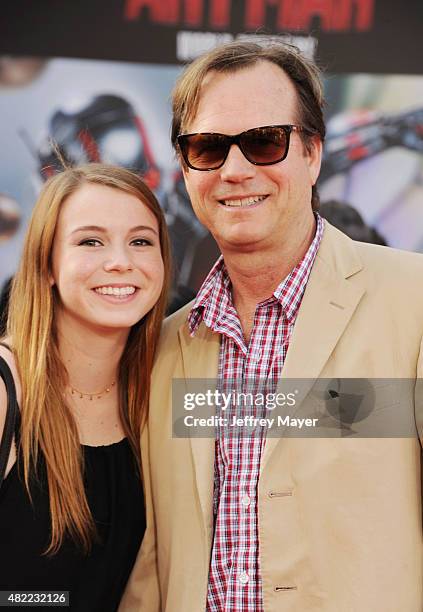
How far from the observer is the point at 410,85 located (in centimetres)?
473

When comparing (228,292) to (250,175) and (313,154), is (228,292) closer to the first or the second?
(250,175)

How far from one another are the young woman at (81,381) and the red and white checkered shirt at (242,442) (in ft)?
0.94

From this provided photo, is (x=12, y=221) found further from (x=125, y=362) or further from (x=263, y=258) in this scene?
(x=263, y=258)

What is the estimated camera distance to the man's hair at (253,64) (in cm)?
275

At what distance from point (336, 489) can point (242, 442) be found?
0.32 m

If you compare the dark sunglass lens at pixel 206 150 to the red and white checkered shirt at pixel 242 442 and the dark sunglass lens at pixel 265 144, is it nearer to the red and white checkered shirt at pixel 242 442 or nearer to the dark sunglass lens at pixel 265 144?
the dark sunglass lens at pixel 265 144

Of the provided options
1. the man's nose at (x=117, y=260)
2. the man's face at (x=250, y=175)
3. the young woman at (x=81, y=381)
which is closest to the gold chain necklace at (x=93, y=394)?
Result: the young woman at (x=81, y=381)

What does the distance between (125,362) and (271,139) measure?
913 millimetres

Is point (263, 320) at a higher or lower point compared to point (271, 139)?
lower

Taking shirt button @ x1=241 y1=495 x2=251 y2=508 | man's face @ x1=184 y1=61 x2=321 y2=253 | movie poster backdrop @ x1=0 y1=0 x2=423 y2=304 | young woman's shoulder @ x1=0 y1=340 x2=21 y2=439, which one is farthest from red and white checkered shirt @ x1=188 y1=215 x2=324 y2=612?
movie poster backdrop @ x1=0 y1=0 x2=423 y2=304

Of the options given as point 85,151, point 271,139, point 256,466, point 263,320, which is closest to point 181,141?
point 271,139

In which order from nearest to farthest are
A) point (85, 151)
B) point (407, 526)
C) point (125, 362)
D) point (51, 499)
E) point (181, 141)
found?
point (407, 526)
point (51, 499)
point (181, 141)
point (125, 362)
point (85, 151)

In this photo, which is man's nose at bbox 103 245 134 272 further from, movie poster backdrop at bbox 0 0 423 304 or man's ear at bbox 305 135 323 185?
movie poster backdrop at bbox 0 0 423 304

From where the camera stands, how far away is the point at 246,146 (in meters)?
2.66
